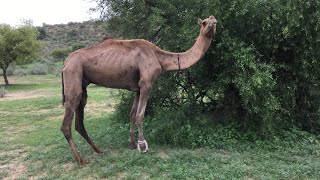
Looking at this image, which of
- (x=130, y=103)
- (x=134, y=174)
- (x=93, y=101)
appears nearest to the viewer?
(x=134, y=174)

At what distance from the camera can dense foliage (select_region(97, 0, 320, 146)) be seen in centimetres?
716

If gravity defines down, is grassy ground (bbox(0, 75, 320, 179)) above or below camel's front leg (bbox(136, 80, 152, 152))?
below

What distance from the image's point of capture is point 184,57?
6.94 meters

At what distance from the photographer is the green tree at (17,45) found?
27672mm

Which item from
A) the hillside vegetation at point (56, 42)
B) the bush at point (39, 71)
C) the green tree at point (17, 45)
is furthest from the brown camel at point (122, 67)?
the bush at point (39, 71)

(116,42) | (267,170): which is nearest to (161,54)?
(116,42)

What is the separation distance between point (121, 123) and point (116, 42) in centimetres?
313

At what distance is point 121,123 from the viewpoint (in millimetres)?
9703

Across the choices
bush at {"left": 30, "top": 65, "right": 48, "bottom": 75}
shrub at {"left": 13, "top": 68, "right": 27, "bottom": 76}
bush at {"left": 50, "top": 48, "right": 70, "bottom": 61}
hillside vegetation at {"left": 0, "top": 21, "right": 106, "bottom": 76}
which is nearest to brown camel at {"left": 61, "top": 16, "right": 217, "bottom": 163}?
hillside vegetation at {"left": 0, "top": 21, "right": 106, "bottom": 76}

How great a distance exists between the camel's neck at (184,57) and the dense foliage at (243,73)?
74 cm

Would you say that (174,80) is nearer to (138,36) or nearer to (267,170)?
(138,36)

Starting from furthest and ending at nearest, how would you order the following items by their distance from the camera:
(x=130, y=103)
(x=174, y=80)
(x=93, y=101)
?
1. (x=93, y=101)
2. (x=130, y=103)
3. (x=174, y=80)

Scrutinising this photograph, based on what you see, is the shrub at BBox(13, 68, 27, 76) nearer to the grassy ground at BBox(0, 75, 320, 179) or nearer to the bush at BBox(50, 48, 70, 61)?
the bush at BBox(50, 48, 70, 61)

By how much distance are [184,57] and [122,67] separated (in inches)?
46.2
